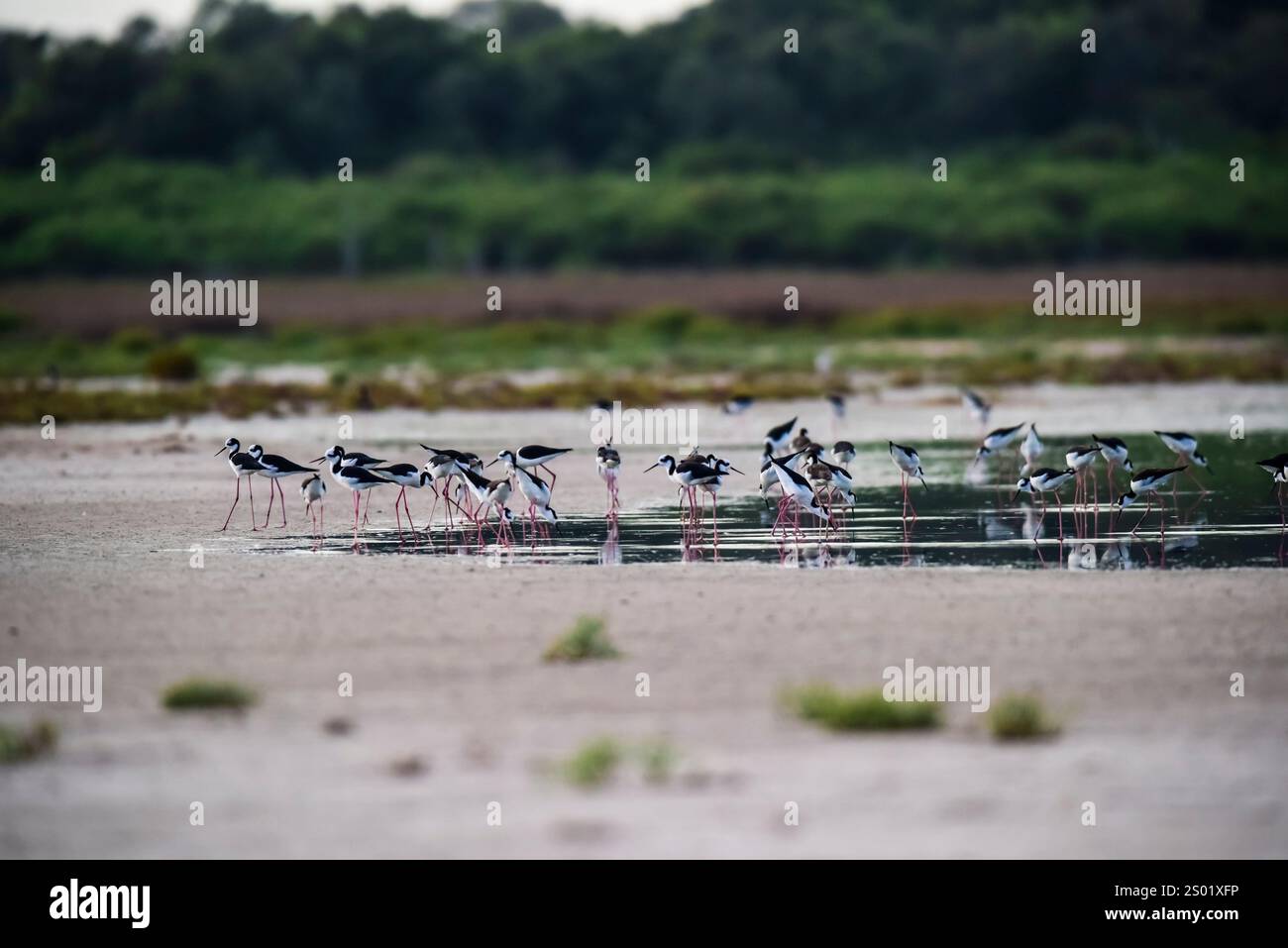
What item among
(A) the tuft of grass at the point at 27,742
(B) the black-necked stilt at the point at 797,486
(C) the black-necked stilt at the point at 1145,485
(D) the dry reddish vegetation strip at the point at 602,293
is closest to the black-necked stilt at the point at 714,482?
(B) the black-necked stilt at the point at 797,486

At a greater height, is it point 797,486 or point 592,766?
point 797,486

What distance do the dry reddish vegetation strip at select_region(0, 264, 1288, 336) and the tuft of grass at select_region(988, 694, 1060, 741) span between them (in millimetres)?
49368

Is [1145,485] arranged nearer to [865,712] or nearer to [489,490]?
[489,490]

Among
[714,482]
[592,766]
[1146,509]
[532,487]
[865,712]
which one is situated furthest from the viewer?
[1146,509]

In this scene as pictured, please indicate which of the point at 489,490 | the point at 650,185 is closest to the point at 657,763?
the point at 489,490

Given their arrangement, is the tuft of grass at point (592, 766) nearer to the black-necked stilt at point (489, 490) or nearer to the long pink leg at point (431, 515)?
the black-necked stilt at point (489, 490)

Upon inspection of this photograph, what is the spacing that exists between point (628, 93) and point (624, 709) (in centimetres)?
8818

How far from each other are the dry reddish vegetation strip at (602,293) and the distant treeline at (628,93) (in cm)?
1550

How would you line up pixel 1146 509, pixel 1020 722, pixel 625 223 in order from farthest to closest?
pixel 625 223 → pixel 1146 509 → pixel 1020 722

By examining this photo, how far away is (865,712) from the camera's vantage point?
1012 centimetres

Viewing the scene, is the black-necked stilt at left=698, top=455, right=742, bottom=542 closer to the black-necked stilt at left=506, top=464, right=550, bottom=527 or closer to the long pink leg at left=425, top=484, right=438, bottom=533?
the black-necked stilt at left=506, top=464, right=550, bottom=527

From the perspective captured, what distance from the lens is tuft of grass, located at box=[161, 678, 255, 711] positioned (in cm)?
1061

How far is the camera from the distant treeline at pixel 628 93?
3632 inches

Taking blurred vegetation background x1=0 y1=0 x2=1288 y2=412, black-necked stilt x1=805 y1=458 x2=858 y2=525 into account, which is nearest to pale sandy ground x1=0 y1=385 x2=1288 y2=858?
black-necked stilt x1=805 y1=458 x2=858 y2=525
